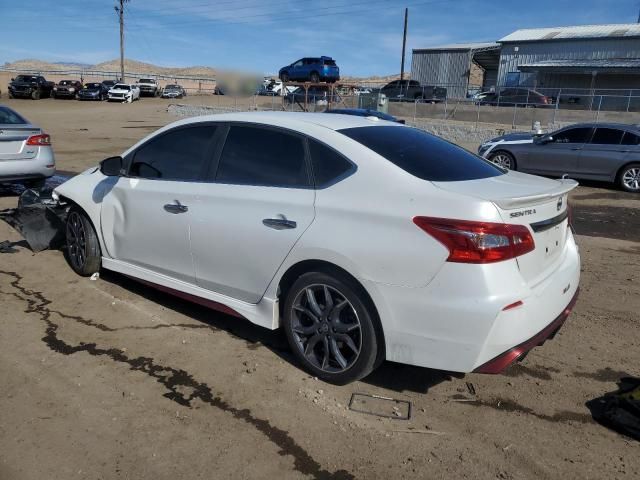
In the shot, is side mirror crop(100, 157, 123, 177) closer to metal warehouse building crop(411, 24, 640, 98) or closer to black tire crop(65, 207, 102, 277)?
black tire crop(65, 207, 102, 277)

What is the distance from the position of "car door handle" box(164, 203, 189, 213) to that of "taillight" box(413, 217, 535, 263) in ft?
6.38

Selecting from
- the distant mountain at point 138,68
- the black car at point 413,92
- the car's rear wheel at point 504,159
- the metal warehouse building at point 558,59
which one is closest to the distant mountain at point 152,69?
the distant mountain at point 138,68

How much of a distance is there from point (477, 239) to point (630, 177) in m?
10.9

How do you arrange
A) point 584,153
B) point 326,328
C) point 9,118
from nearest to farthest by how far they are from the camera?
1. point 326,328
2. point 9,118
3. point 584,153

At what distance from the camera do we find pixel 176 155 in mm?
4281

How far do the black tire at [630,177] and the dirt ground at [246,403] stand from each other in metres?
8.04

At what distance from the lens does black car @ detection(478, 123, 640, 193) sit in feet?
39.0

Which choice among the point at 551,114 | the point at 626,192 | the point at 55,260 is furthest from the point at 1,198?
the point at 551,114

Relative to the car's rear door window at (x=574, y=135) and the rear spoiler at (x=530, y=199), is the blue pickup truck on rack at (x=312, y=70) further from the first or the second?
the rear spoiler at (x=530, y=199)

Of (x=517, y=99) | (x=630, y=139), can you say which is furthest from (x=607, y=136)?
(x=517, y=99)

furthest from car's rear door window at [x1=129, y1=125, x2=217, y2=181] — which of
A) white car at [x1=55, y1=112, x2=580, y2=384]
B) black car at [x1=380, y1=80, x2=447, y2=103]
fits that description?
black car at [x1=380, y1=80, x2=447, y2=103]

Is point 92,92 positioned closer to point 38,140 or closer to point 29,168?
point 38,140

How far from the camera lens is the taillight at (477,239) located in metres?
2.80

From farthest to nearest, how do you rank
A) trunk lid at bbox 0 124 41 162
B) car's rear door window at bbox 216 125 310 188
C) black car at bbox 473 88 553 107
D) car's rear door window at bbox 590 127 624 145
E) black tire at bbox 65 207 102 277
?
1. black car at bbox 473 88 553 107
2. car's rear door window at bbox 590 127 624 145
3. trunk lid at bbox 0 124 41 162
4. black tire at bbox 65 207 102 277
5. car's rear door window at bbox 216 125 310 188
